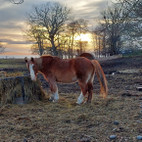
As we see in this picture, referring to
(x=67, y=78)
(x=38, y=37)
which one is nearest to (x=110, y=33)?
(x=38, y=37)

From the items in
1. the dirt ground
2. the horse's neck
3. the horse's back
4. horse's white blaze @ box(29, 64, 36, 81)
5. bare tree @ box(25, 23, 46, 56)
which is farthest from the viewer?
bare tree @ box(25, 23, 46, 56)

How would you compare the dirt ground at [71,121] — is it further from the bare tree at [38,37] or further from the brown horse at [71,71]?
the bare tree at [38,37]

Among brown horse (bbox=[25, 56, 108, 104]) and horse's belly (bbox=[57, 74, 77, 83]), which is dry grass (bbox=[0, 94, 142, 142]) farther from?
horse's belly (bbox=[57, 74, 77, 83])

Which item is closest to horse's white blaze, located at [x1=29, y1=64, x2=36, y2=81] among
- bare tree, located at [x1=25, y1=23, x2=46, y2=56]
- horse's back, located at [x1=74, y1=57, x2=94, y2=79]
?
horse's back, located at [x1=74, y1=57, x2=94, y2=79]

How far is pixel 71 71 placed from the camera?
18.8ft

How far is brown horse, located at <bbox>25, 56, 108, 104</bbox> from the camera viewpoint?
5.62m

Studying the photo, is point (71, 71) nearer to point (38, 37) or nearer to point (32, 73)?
point (32, 73)

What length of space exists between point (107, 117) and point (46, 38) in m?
31.6

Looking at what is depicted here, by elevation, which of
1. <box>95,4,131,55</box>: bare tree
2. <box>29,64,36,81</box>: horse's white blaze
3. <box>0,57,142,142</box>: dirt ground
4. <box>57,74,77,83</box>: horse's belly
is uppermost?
<box>95,4,131,55</box>: bare tree

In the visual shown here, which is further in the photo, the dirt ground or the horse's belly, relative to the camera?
the horse's belly

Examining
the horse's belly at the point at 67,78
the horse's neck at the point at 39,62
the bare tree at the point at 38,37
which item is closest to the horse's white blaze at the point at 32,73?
the horse's neck at the point at 39,62

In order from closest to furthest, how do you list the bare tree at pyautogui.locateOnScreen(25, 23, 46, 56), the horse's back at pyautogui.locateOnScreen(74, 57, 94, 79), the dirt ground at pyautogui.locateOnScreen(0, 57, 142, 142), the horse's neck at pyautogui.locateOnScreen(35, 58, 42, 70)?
the dirt ground at pyautogui.locateOnScreen(0, 57, 142, 142)
the horse's back at pyautogui.locateOnScreen(74, 57, 94, 79)
the horse's neck at pyautogui.locateOnScreen(35, 58, 42, 70)
the bare tree at pyautogui.locateOnScreen(25, 23, 46, 56)

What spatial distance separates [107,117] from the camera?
437cm

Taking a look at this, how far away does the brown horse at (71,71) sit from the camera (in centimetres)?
562
